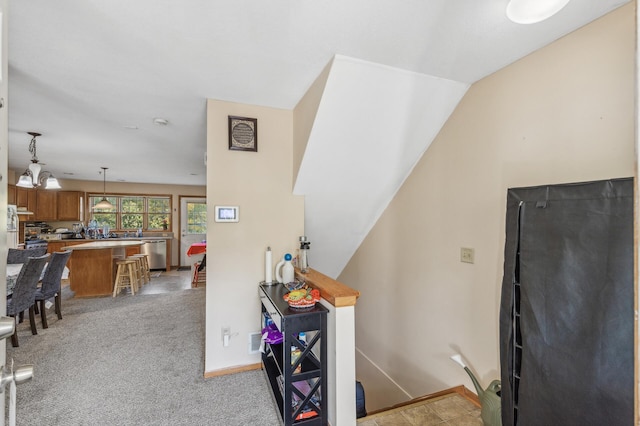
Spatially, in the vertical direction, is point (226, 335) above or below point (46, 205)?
below

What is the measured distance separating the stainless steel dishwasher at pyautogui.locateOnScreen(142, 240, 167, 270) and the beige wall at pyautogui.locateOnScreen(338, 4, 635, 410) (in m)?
6.19

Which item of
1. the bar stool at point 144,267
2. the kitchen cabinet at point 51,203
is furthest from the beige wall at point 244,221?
the kitchen cabinet at point 51,203

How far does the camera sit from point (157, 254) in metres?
7.27

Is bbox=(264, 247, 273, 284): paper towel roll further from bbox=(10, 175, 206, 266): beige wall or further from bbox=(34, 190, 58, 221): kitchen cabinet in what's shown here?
bbox=(34, 190, 58, 221): kitchen cabinet

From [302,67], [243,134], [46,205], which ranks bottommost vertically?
[46,205]

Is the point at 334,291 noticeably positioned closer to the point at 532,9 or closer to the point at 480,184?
the point at 480,184

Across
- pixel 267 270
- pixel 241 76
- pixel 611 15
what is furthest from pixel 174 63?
pixel 611 15

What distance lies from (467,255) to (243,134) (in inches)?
81.0

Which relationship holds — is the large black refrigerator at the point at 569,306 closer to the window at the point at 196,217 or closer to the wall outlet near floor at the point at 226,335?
the wall outlet near floor at the point at 226,335

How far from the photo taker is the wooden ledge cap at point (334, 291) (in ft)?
5.63

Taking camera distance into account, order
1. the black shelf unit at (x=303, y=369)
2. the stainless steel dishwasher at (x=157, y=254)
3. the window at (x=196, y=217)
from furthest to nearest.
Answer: the window at (x=196, y=217) → the stainless steel dishwasher at (x=157, y=254) → the black shelf unit at (x=303, y=369)

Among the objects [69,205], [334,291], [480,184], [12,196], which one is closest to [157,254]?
[69,205]

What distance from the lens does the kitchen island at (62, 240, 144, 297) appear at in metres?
4.71

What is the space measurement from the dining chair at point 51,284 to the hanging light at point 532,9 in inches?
194
